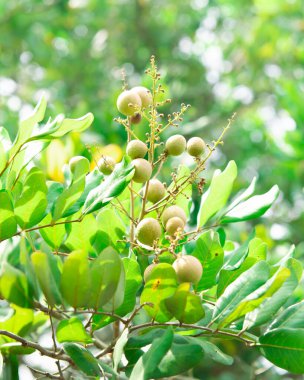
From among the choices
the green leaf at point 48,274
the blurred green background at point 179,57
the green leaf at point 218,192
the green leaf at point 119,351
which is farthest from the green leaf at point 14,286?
the blurred green background at point 179,57

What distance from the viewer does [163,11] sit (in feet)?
17.4

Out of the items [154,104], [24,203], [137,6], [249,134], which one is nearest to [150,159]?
[154,104]

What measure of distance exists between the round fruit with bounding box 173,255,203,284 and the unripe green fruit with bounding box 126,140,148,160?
0.19 meters

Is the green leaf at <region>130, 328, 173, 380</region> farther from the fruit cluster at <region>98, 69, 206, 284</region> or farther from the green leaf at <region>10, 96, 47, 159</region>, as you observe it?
the green leaf at <region>10, 96, 47, 159</region>

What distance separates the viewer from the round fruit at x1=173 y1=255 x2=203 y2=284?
2.54ft

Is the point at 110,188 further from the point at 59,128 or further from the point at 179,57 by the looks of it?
the point at 179,57

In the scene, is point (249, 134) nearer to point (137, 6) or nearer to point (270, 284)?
point (137, 6)

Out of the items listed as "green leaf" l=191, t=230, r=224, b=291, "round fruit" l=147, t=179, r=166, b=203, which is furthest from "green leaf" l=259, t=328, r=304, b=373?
"round fruit" l=147, t=179, r=166, b=203

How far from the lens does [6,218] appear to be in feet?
2.65

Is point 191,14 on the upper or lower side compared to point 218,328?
lower

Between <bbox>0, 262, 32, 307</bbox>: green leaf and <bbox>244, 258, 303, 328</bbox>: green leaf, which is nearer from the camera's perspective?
<bbox>0, 262, 32, 307</bbox>: green leaf

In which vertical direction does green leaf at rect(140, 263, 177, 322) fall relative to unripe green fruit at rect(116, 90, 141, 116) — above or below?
below

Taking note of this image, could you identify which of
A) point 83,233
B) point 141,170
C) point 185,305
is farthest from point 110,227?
point 185,305

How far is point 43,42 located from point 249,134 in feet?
4.74
